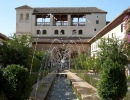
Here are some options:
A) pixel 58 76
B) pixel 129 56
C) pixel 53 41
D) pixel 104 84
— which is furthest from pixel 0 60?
pixel 53 41

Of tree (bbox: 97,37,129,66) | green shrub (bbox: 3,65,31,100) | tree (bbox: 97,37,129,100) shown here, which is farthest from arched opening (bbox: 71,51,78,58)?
green shrub (bbox: 3,65,31,100)

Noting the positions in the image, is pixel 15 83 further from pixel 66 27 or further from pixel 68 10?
pixel 68 10

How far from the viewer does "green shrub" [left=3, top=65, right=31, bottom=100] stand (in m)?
6.52

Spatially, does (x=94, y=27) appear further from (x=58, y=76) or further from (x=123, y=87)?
(x=123, y=87)

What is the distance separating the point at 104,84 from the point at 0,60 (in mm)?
4970

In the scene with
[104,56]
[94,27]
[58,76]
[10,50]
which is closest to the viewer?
[10,50]

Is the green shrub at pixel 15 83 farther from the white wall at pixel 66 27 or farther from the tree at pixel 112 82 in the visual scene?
the white wall at pixel 66 27

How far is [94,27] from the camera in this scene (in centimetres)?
4525

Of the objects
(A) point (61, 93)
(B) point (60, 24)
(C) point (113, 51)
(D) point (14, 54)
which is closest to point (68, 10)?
(B) point (60, 24)

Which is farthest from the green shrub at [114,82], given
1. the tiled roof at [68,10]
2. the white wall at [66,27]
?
the tiled roof at [68,10]

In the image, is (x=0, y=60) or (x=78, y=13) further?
(x=78, y=13)

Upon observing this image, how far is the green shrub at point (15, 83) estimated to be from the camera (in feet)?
21.4

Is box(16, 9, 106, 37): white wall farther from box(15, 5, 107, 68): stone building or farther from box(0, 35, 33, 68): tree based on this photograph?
box(0, 35, 33, 68): tree

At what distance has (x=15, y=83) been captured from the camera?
6.52 metres
